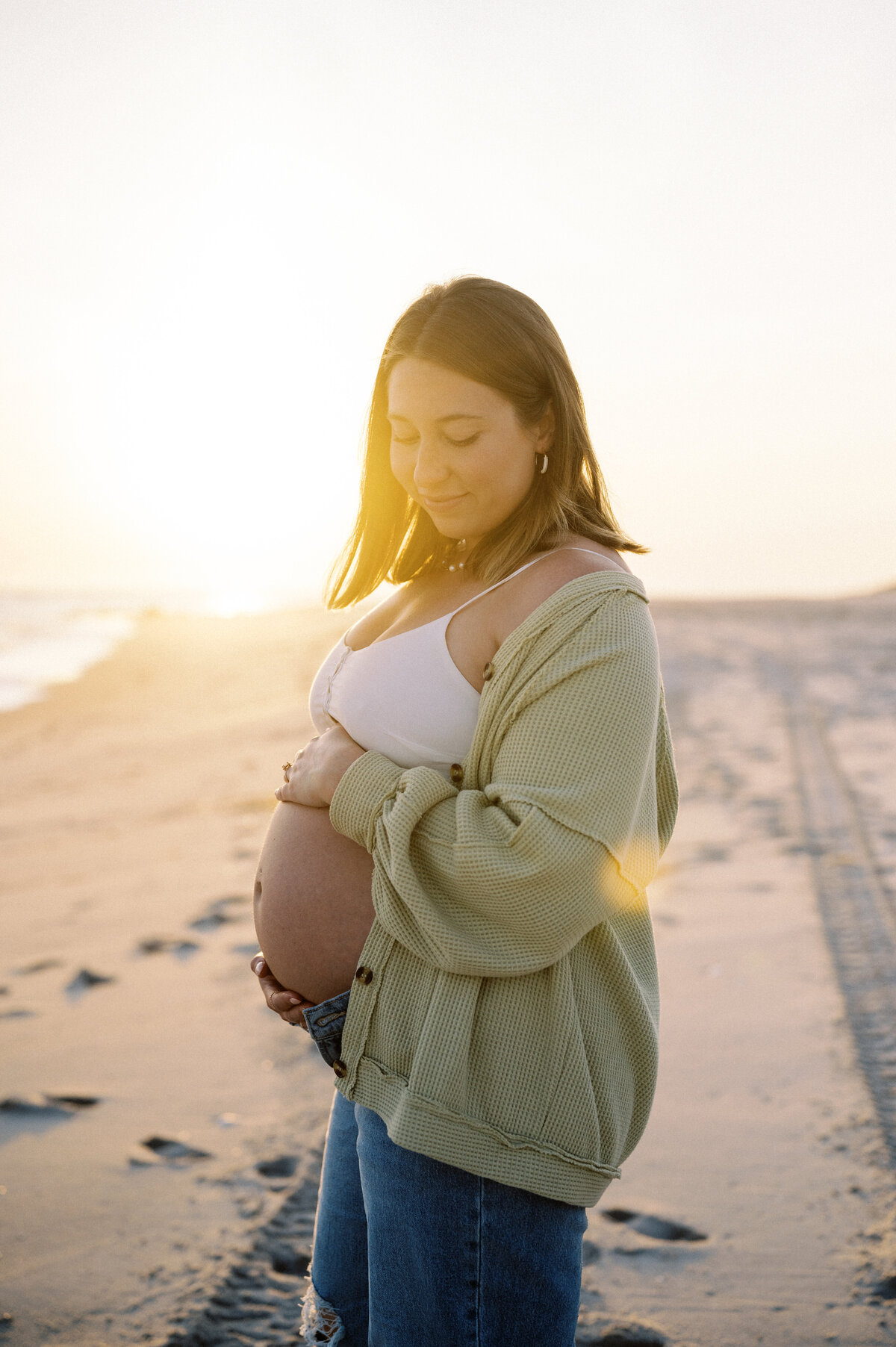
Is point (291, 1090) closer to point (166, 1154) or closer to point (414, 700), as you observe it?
point (166, 1154)

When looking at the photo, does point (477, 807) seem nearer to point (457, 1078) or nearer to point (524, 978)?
point (524, 978)

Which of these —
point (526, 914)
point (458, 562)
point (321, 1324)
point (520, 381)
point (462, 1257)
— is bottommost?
point (321, 1324)

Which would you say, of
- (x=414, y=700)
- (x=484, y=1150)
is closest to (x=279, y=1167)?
(x=484, y=1150)

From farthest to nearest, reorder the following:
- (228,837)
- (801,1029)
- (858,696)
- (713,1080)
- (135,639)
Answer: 1. (135,639)
2. (858,696)
3. (228,837)
4. (801,1029)
5. (713,1080)

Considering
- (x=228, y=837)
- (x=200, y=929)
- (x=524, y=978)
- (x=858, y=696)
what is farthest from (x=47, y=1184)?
(x=858, y=696)

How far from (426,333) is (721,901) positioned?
12.5 ft

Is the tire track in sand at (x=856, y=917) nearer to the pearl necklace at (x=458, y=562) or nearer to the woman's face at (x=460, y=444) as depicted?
the pearl necklace at (x=458, y=562)

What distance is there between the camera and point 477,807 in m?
1.28

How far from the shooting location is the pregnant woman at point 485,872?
1258 mm

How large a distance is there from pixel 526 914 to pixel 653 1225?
69.3 inches

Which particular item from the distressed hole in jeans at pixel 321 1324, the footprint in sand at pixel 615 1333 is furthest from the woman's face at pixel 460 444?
the footprint in sand at pixel 615 1333

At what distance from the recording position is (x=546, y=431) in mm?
1556

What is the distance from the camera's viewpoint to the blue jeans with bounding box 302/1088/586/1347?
1287mm

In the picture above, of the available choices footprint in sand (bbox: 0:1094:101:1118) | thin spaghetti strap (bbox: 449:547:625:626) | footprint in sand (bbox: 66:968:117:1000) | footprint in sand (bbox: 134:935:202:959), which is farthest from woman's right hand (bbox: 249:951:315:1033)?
footprint in sand (bbox: 134:935:202:959)
